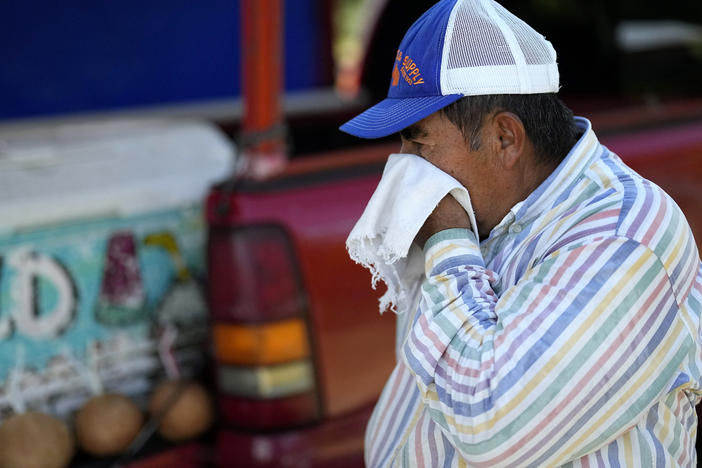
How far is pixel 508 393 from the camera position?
1020 millimetres

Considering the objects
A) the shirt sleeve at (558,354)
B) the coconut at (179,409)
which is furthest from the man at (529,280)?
the coconut at (179,409)

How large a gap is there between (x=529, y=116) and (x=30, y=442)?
1.41m

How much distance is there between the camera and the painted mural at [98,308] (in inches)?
78.0

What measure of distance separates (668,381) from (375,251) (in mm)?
456

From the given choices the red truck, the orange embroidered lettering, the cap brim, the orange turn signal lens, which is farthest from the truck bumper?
the orange embroidered lettering

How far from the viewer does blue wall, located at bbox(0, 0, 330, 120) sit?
395cm

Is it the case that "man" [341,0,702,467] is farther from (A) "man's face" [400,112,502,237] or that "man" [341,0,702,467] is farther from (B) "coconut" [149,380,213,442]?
(B) "coconut" [149,380,213,442]

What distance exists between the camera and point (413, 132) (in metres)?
1.26

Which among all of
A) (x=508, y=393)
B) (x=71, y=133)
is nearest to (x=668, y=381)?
(x=508, y=393)

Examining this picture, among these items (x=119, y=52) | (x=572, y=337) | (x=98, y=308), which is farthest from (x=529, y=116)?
(x=119, y=52)

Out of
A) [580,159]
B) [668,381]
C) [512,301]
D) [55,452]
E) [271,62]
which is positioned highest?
[271,62]

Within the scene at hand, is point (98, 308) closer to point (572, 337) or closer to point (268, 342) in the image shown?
point (268, 342)

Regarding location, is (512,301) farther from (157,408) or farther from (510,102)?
(157,408)

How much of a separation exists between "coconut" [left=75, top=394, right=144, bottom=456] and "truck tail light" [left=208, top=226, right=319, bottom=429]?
25cm
